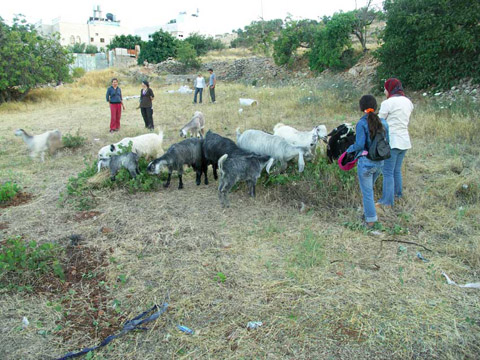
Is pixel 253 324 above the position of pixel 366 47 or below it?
below

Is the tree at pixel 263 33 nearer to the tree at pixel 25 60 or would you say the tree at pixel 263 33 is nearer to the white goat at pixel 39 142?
the tree at pixel 25 60

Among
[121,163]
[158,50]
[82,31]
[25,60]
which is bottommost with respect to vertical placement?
[121,163]

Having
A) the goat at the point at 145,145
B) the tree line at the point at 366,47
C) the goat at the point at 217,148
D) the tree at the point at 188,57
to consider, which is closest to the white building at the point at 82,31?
the tree at the point at 188,57

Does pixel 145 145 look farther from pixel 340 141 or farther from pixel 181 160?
pixel 340 141

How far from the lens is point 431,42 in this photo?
39.4 ft

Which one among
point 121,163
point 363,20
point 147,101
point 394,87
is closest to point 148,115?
point 147,101

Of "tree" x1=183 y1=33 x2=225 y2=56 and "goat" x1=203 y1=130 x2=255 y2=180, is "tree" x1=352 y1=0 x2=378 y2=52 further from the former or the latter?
"tree" x1=183 y1=33 x2=225 y2=56

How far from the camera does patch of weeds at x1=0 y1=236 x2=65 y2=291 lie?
3.77 metres

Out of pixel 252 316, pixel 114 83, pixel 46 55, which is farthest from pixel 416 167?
pixel 46 55

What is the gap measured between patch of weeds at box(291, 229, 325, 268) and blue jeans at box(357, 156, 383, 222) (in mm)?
764

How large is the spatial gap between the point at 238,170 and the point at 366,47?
17.4 metres

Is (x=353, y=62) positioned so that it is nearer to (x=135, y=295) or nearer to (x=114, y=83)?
(x=114, y=83)

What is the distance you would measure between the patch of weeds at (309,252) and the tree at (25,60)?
17.4 metres

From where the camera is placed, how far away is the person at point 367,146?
4289mm
